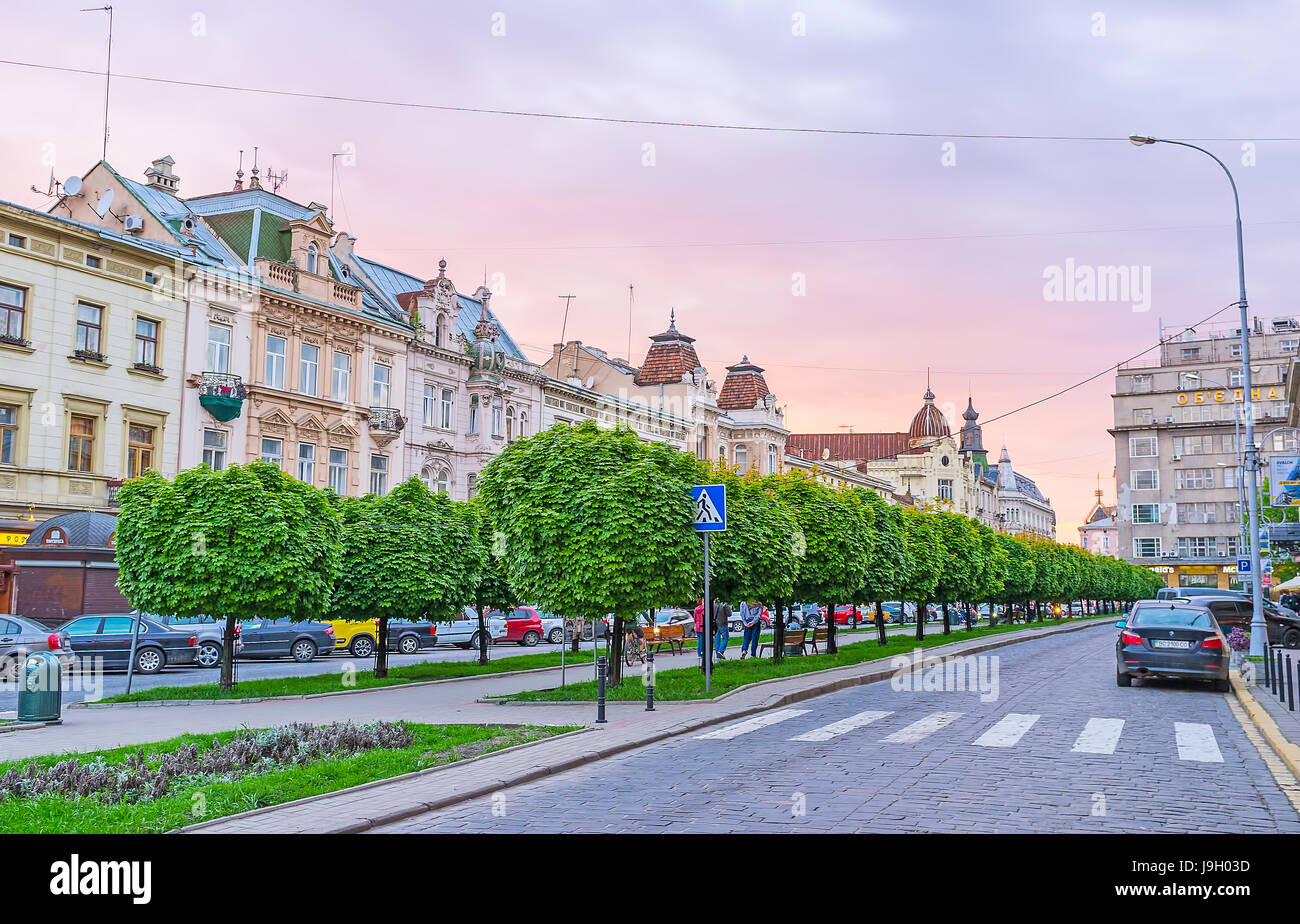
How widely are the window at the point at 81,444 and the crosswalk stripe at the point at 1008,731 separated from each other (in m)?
29.8

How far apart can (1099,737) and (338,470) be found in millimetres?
35620

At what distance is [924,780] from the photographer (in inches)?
422

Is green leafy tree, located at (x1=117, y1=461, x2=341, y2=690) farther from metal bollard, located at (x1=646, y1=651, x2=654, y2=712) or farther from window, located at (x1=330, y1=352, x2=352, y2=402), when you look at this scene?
window, located at (x1=330, y1=352, x2=352, y2=402)

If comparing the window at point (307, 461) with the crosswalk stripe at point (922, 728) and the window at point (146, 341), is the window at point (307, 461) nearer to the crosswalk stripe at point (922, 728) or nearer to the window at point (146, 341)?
the window at point (146, 341)

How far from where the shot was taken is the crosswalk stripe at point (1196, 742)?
A: 41.3 feet

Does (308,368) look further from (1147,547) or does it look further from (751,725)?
(1147,547)

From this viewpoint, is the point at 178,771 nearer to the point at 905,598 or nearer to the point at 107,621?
the point at 107,621

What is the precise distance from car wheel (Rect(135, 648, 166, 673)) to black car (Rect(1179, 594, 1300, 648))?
31.3m

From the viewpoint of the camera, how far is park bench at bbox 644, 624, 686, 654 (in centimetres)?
3729

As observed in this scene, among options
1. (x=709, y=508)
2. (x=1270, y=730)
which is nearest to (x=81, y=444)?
(x=709, y=508)

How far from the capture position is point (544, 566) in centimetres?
1920

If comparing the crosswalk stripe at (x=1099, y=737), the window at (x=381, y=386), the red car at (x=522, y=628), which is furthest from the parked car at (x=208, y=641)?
the crosswalk stripe at (x=1099, y=737)

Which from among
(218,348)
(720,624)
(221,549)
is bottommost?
(720,624)

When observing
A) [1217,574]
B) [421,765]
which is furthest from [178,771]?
[1217,574]
